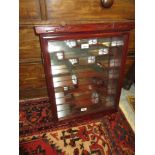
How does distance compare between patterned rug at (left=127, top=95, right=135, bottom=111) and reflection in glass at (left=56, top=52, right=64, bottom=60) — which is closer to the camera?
reflection in glass at (left=56, top=52, right=64, bottom=60)

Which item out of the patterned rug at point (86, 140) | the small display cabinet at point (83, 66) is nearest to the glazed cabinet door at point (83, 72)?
the small display cabinet at point (83, 66)

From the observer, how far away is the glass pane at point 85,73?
1.09 m

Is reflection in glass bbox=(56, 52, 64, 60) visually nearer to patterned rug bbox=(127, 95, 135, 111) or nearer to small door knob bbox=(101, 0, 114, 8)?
small door knob bbox=(101, 0, 114, 8)

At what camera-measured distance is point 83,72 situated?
1.22 metres

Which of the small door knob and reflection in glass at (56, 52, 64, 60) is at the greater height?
the small door knob

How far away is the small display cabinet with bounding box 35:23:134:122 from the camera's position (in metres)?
0.95

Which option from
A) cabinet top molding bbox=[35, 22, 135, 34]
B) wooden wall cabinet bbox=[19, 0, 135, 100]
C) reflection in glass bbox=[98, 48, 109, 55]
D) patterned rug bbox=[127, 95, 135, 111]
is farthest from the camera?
patterned rug bbox=[127, 95, 135, 111]

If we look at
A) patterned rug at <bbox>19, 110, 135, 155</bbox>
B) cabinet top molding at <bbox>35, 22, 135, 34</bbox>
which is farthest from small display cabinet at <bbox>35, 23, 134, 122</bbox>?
patterned rug at <bbox>19, 110, 135, 155</bbox>

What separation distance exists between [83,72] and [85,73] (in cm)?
2

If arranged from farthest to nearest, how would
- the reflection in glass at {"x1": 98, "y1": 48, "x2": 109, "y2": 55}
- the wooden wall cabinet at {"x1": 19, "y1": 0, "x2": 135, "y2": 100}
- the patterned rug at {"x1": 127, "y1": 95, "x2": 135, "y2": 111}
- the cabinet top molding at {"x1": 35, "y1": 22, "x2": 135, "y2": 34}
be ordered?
the patterned rug at {"x1": 127, "y1": 95, "x2": 135, "y2": 111} → the reflection in glass at {"x1": 98, "y1": 48, "x2": 109, "y2": 55} → the wooden wall cabinet at {"x1": 19, "y1": 0, "x2": 135, "y2": 100} → the cabinet top molding at {"x1": 35, "y1": 22, "x2": 135, "y2": 34}

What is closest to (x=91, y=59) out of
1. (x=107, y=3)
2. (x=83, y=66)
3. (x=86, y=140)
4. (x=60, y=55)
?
(x=83, y=66)

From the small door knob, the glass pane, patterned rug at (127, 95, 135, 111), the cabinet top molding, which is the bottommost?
patterned rug at (127, 95, 135, 111)
